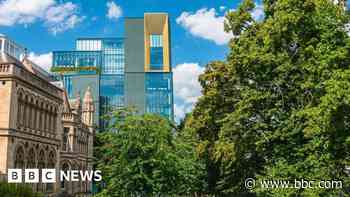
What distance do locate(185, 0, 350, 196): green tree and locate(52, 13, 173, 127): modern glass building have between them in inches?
3556

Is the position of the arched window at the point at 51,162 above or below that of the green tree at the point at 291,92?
below

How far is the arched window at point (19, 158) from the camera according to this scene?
2654cm

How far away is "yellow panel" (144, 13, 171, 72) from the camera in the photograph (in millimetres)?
122812

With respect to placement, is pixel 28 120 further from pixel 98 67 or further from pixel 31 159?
pixel 98 67

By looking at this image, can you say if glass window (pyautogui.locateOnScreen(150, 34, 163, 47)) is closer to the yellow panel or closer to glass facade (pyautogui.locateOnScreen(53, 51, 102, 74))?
the yellow panel

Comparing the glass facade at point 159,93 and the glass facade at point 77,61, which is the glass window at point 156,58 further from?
the glass facade at point 77,61

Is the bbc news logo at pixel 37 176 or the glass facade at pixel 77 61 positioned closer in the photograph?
the bbc news logo at pixel 37 176

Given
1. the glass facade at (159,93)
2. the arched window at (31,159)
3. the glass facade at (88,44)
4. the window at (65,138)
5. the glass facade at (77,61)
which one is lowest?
the arched window at (31,159)

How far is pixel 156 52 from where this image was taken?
12531cm

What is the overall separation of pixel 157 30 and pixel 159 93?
23089 mm

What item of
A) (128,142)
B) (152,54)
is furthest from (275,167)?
(152,54)

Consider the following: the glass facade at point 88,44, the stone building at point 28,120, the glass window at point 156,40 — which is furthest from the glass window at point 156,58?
the stone building at point 28,120

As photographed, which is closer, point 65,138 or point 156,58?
point 65,138

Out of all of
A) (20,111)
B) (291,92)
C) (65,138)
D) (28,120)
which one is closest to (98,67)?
(65,138)
